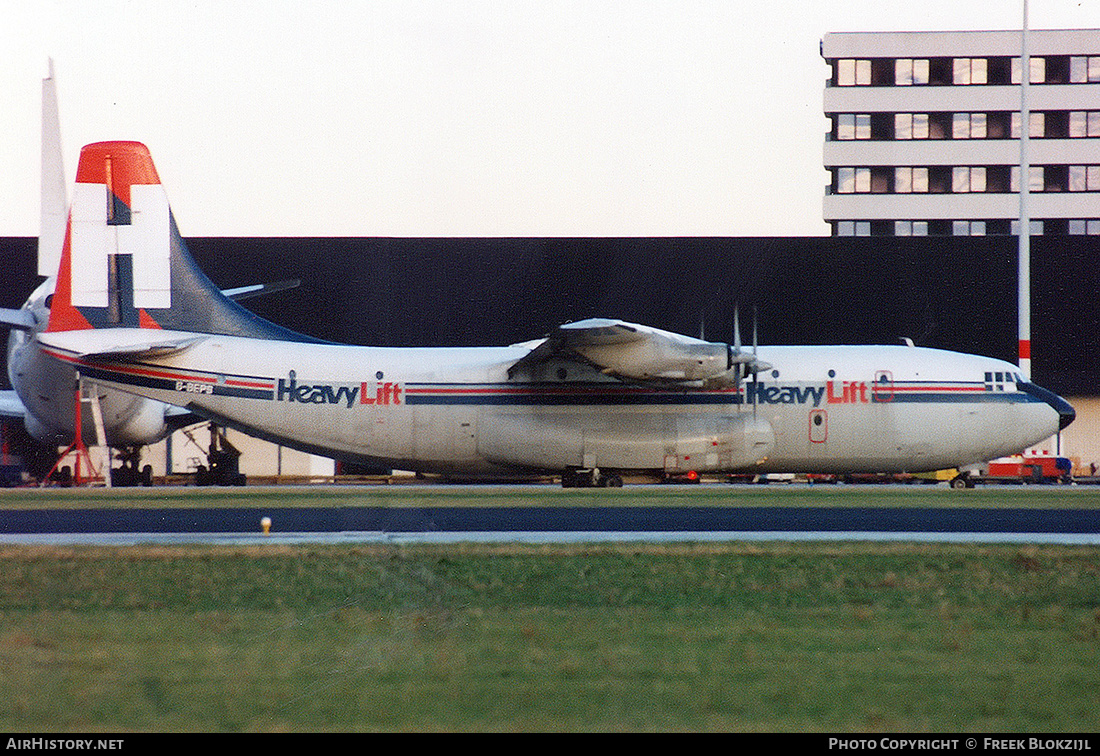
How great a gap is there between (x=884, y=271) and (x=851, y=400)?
19.6 metres

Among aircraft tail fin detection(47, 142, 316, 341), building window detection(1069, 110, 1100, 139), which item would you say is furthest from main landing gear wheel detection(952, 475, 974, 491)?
building window detection(1069, 110, 1100, 139)

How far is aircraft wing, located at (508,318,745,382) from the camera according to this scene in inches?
1203

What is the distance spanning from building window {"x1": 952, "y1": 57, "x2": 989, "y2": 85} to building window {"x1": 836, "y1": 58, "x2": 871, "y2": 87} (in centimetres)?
645

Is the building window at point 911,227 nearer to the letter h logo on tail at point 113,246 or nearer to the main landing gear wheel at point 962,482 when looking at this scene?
the main landing gear wheel at point 962,482

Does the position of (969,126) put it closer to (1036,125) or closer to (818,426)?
(1036,125)

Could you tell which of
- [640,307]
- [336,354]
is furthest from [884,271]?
[336,354]

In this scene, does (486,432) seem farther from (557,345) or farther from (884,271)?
(884,271)

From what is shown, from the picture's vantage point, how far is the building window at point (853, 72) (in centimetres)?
8925

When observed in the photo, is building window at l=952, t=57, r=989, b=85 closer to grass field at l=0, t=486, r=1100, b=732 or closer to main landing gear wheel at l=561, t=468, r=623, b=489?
main landing gear wheel at l=561, t=468, r=623, b=489

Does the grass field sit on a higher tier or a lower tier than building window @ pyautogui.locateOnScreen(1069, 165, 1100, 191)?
lower

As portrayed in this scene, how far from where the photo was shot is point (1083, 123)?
291 ft

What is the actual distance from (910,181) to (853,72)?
955 centimetres

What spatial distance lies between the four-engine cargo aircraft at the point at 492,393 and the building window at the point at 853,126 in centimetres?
6128

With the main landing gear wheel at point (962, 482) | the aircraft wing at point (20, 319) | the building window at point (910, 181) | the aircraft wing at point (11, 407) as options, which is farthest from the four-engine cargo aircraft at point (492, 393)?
the building window at point (910, 181)
